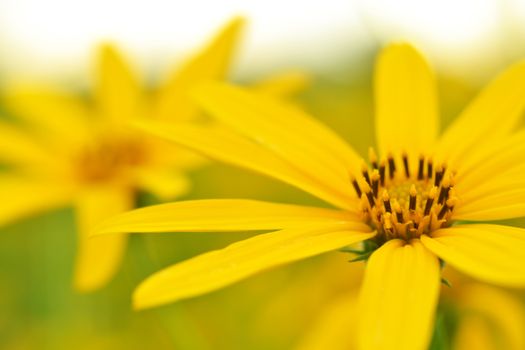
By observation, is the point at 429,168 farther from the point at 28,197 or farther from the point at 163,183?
the point at 28,197

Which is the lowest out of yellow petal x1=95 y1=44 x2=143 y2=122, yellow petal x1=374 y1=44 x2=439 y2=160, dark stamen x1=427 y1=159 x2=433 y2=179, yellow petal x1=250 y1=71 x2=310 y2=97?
dark stamen x1=427 y1=159 x2=433 y2=179

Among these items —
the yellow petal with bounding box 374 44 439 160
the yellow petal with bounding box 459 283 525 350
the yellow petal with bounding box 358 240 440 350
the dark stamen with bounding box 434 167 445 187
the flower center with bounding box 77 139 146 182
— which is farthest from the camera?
the flower center with bounding box 77 139 146 182

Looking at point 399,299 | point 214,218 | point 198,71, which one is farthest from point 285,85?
point 399,299

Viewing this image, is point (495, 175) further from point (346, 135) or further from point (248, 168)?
Result: point (346, 135)

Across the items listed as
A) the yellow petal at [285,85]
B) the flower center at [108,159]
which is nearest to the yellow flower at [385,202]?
the yellow petal at [285,85]

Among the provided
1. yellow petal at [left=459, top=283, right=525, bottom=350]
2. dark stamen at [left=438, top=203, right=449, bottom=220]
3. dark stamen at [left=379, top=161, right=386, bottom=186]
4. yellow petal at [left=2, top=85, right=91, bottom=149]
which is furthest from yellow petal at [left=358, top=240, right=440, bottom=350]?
yellow petal at [left=2, top=85, right=91, bottom=149]

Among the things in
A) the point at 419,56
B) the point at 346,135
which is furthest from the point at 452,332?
the point at 346,135

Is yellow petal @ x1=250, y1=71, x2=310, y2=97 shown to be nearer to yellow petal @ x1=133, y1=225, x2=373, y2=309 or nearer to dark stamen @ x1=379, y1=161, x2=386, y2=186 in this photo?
dark stamen @ x1=379, y1=161, x2=386, y2=186

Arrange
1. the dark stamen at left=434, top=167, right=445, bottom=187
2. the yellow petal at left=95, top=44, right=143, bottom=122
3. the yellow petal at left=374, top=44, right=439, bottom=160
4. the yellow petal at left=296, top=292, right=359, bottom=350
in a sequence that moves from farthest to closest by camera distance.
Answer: the yellow petal at left=95, top=44, right=143, bottom=122
the yellow petal at left=296, top=292, right=359, bottom=350
the yellow petal at left=374, top=44, right=439, bottom=160
the dark stamen at left=434, top=167, right=445, bottom=187

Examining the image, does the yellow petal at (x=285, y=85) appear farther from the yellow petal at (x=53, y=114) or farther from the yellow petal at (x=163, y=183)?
the yellow petal at (x=53, y=114)
